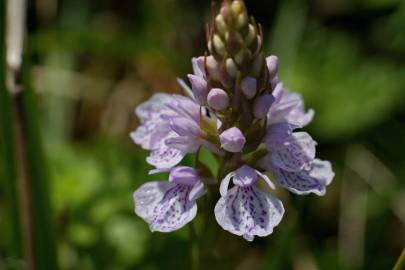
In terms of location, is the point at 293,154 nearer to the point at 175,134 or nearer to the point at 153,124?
the point at 175,134

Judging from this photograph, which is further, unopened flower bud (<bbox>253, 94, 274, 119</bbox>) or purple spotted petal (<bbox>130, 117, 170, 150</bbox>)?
purple spotted petal (<bbox>130, 117, 170, 150</bbox>)

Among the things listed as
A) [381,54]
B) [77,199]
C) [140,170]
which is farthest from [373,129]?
[77,199]

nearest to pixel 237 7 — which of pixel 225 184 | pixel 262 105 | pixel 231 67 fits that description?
pixel 231 67

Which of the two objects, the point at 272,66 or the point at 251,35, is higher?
the point at 251,35

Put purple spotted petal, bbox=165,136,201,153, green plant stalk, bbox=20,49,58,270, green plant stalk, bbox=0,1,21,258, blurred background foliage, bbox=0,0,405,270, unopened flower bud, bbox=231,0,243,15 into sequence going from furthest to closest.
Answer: blurred background foliage, bbox=0,0,405,270, green plant stalk, bbox=20,49,58,270, green plant stalk, bbox=0,1,21,258, purple spotted petal, bbox=165,136,201,153, unopened flower bud, bbox=231,0,243,15

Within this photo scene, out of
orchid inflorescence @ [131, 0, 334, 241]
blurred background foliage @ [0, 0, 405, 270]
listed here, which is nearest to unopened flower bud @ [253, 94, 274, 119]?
orchid inflorescence @ [131, 0, 334, 241]

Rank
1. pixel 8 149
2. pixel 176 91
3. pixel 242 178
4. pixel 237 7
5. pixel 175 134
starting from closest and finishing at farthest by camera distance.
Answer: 1. pixel 237 7
2. pixel 242 178
3. pixel 175 134
4. pixel 8 149
5. pixel 176 91

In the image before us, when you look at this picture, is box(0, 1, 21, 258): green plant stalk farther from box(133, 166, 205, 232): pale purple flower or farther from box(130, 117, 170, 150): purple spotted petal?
box(133, 166, 205, 232): pale purple flower

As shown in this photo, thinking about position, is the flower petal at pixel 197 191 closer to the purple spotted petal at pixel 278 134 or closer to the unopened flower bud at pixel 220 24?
the purple spotted petal at pixel 278 134
